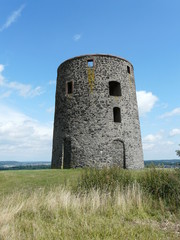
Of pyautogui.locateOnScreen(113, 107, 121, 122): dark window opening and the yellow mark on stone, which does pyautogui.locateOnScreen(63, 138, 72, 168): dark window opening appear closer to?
pyautogui.locateOnScreen(113, 107, 121, 122): dark window opening

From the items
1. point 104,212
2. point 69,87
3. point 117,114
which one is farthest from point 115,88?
point 104,212

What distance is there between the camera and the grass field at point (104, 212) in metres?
3.95

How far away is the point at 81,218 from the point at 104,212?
836 millimetres

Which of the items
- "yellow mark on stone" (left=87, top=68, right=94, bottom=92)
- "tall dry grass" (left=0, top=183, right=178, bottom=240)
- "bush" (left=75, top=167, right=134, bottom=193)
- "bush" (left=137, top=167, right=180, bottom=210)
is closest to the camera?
"tall dry grass" (left=0, top=183, right=178, bottom=240)

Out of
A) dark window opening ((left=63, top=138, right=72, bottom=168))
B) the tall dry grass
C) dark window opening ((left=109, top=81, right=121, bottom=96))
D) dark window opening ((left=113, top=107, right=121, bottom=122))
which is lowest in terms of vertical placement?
the tall dry grass

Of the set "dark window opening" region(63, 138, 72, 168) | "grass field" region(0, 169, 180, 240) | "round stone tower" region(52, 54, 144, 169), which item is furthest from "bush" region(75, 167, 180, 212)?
"dark window opening" region(63, 138, 72, 168)

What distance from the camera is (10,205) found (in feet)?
18.3

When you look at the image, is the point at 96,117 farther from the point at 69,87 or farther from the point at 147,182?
the point at 147,182

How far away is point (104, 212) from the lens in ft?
17.3

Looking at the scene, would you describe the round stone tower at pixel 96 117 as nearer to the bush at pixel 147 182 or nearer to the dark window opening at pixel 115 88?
the dark window opening at pixel 115 88

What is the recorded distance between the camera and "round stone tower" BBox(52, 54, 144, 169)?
1459cm

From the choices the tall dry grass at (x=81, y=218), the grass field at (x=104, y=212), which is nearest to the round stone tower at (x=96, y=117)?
the grass field at (x=104, y=212)

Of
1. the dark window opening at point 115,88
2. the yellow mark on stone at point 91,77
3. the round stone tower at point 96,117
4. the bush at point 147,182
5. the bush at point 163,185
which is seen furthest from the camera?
the dark window opening at point 115,88

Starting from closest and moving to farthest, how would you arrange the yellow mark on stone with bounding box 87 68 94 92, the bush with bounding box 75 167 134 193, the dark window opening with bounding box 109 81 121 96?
the bush with bounding box 75 167 134 193
the yellow mark on stone with bounding box 87 68 94 92
the dark window opening with bounding box 109 81 121 96
